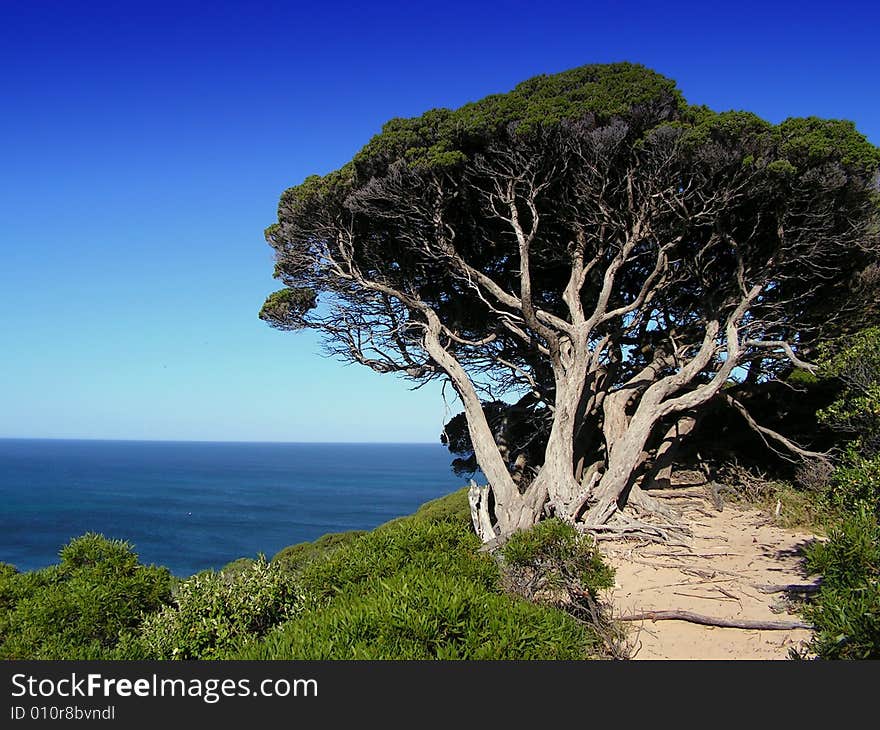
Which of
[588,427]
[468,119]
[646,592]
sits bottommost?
[646,592]

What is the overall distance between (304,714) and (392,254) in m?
13.3

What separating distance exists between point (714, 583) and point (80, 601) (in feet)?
26.8

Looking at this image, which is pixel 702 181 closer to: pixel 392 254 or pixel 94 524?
pixel 392 254

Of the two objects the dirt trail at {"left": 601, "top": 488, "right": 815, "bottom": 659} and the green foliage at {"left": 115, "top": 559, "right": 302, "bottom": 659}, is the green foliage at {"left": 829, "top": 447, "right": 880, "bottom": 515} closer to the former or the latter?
the dirt trail at {"left": 601, "top": 488, "right": 815, "bottom": 659}

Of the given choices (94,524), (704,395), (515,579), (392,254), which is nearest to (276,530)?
(94,524)

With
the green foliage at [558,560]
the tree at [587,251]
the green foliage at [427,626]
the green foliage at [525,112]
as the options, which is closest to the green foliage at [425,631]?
the green foliage at [427,626]

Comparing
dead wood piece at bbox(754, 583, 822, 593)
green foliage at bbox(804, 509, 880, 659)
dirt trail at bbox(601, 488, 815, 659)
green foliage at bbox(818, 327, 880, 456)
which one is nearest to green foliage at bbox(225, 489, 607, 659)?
green foliage at bbox(804, 509, 880, 659)

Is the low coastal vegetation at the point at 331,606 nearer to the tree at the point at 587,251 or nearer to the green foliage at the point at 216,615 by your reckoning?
the green foliage at the point at 216,615

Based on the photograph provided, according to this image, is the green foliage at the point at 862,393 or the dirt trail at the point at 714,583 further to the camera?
→ the green foliage at the point at 862,393

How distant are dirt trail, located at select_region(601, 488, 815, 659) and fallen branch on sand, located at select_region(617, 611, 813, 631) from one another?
0.06m

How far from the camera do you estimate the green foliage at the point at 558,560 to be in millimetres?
5793

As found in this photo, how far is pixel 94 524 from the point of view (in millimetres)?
57062

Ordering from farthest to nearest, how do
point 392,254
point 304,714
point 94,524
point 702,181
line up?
point 94,524
point 392,254
point 702,181
point 304,714

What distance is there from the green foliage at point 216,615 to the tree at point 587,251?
6.83 meters
